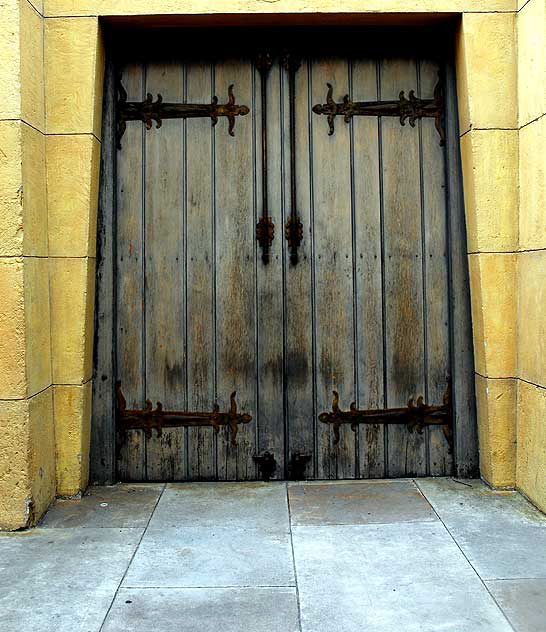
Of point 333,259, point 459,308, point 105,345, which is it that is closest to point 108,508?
point 105,345

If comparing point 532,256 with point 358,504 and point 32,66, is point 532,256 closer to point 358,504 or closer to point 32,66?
point 358,504

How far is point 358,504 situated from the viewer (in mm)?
3951

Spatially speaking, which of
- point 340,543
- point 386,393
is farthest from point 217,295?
point 340,543

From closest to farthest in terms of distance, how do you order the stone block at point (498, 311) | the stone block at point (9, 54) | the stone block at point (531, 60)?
the stone block at point (9, 54) < the stone block at point (531, 60) < the stone block at point (498, 311)

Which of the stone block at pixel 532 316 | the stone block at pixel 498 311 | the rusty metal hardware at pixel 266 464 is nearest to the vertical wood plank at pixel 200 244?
the rusty metal hardware at pixel 266 464

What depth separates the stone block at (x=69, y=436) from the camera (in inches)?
159

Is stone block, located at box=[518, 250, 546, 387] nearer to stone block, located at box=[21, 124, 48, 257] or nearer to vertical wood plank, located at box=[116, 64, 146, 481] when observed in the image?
vertical wood plank, located at box=[116, 64, 146, 481]

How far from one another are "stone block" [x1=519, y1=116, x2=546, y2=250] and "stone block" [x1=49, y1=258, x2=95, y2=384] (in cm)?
213

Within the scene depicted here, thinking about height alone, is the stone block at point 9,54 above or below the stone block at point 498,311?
above

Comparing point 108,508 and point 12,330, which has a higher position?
point 12,330

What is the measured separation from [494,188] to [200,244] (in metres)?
1.51

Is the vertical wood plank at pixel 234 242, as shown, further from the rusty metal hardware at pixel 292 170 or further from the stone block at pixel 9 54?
the stone block at pixel 9 54

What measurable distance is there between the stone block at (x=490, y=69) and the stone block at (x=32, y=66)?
6.75 feet

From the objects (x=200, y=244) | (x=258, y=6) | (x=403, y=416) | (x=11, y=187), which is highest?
(x=258, y=6)
